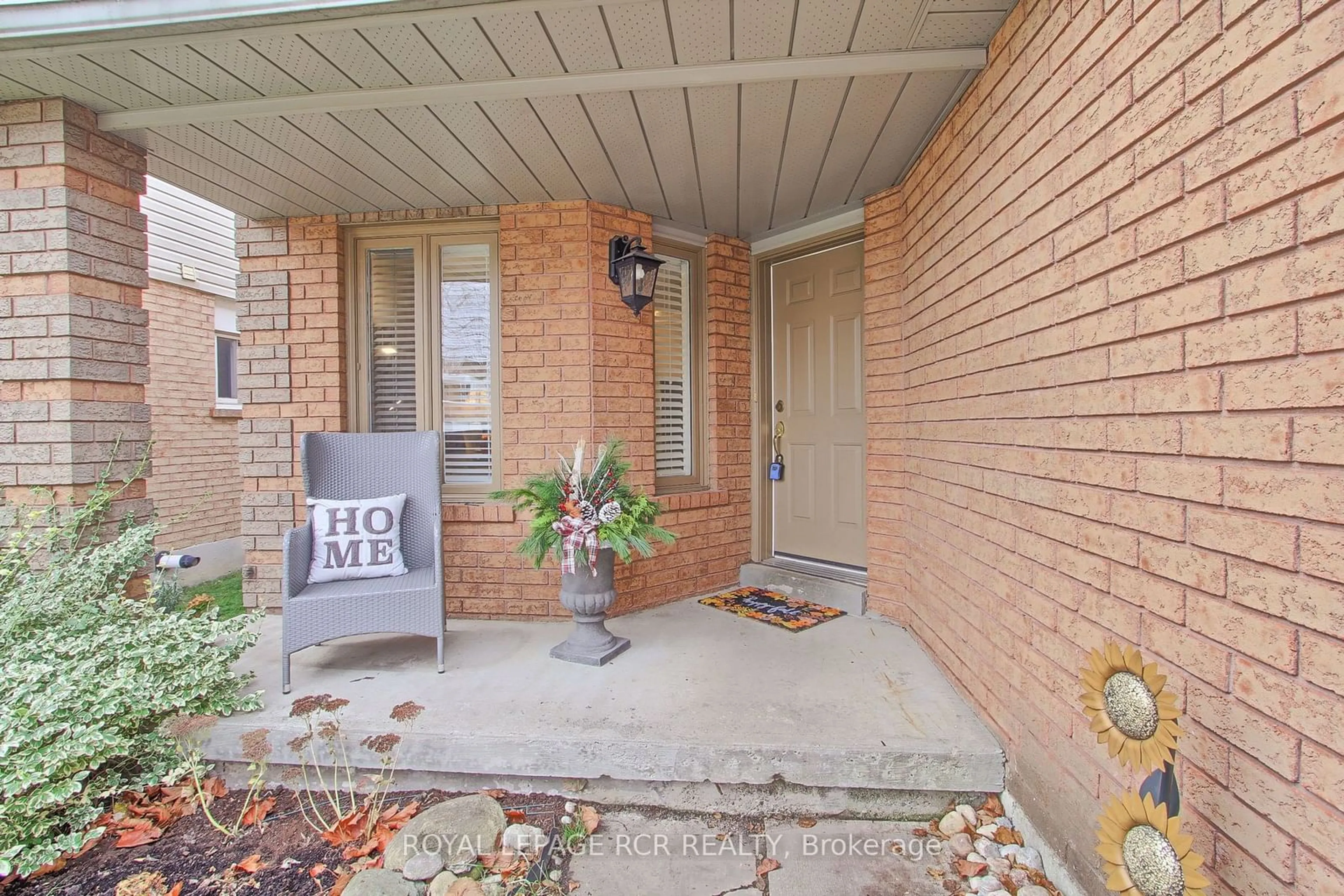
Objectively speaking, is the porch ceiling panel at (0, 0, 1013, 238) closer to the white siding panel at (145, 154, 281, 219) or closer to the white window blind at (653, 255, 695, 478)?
the white siding panel at (145, 154, 281, 219)

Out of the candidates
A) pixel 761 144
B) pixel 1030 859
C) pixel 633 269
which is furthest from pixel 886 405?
pixel 1030 859

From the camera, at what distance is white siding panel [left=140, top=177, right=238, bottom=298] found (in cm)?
532

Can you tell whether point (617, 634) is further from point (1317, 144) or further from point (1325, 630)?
point (1317, 144)

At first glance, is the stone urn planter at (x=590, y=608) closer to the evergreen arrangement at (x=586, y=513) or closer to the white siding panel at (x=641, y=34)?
the evergreen arrangement at (x=586, y=513)

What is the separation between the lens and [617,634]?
10.1 ft

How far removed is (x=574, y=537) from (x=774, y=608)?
149cm

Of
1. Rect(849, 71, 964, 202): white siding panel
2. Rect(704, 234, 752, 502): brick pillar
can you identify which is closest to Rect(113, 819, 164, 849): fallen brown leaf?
Rect(704, 234, 752, 502): brick pillar

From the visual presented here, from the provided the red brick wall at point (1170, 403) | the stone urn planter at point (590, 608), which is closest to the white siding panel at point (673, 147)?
the red brick wall at point (1170, 403)

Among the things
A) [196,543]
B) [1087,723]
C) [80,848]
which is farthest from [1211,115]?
[196,543]

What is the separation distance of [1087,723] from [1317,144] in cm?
135

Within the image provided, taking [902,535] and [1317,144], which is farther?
[902,535]

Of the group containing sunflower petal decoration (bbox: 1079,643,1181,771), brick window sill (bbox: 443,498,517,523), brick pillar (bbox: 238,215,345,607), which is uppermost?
brick pillar (bbox: 238,215,345,607)

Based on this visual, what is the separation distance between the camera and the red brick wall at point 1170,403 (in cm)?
94

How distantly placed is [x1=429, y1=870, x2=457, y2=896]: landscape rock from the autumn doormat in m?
1.92
